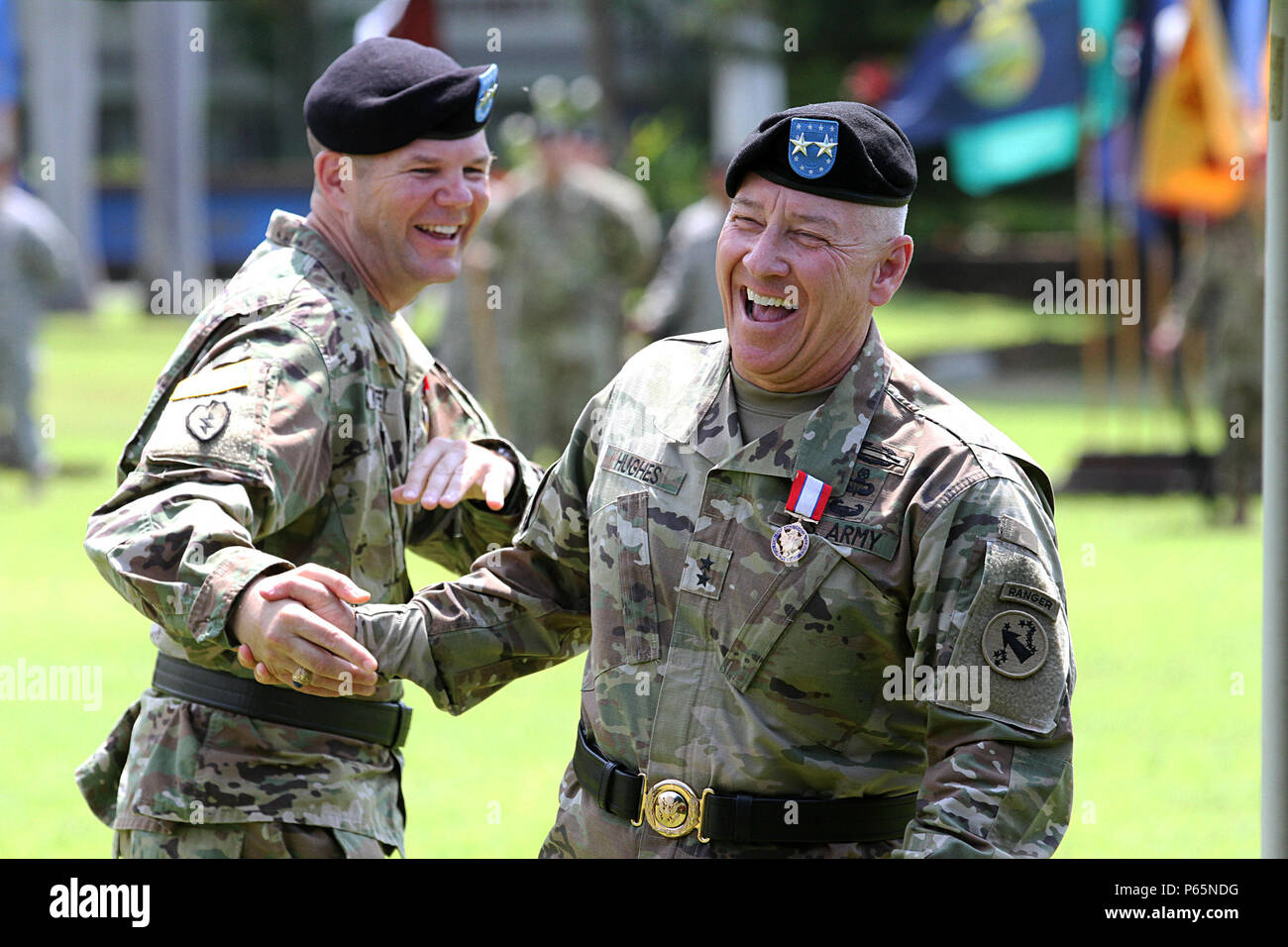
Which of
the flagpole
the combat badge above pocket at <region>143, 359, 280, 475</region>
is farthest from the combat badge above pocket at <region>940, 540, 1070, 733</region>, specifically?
the combat badge above pocket at <region>143, 359, 280, 475</region>

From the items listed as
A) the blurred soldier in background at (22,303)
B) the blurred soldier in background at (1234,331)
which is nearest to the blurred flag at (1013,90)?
the blurred soldier in background at (1234,331)

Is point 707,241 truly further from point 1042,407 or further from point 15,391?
point 1042,407

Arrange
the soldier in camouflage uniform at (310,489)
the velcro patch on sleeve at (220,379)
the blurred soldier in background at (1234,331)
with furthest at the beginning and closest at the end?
the blurred soldier in background at (1234,331), the velcro patch on sleeve at (220,379), the soldier in camouflage uniform at (310,489)

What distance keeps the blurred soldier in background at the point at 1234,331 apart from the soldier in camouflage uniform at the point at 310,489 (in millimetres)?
9538

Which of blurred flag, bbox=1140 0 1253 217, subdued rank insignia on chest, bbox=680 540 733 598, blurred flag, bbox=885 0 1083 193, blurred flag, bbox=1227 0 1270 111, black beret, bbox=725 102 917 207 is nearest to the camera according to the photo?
black beret, bbox=725 102 917 207

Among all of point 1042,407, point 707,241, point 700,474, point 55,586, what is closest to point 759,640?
point 700,474

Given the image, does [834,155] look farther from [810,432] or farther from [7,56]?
[7,56]

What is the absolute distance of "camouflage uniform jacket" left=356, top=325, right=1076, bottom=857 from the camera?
2701mm

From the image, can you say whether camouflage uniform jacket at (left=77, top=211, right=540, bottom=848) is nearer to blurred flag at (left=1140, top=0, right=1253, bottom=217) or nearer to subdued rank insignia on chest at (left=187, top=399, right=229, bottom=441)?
subdued rank insignia on chest at (left=187, top=399, right=229, bottom=441)

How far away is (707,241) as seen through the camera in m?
13.3

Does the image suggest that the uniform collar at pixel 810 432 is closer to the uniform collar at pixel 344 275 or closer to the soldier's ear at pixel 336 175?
the uniform collar at pixel 344 275

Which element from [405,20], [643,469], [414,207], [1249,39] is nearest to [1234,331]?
[1249,39]

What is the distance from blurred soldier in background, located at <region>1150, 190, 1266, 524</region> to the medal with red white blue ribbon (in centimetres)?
996

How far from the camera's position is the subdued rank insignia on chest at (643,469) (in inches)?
123
